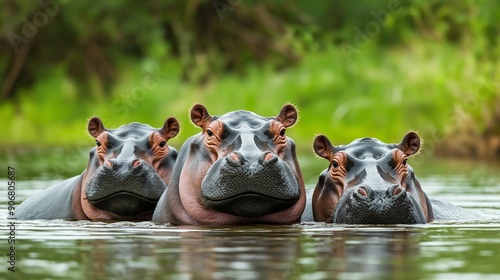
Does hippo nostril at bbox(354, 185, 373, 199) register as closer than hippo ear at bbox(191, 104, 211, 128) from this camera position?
Yes

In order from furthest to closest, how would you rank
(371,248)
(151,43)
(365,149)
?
(151,43) → (365,149) → (371,248)

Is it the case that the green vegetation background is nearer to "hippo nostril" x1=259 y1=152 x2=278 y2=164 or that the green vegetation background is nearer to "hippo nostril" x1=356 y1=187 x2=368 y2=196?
"hippo nostril" x1=356 y1=187 x2=368 y2=196

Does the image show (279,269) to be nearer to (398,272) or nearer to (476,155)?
(398,272)

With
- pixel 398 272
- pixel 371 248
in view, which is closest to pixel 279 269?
pixel 398 272

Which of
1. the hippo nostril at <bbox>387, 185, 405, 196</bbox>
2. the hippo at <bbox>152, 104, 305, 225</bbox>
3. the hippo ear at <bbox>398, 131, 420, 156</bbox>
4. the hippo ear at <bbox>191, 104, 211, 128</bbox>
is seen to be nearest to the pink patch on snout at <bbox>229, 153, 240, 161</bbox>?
the hippo at <bbox>152, 104, 305, 225</bbox>

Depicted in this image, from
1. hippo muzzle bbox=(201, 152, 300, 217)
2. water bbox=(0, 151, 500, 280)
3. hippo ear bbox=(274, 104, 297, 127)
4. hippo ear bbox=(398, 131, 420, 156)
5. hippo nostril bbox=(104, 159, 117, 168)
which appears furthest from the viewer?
hippo nostril bbox=(104, 159, 117, 168)

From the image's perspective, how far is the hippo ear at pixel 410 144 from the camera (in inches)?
432

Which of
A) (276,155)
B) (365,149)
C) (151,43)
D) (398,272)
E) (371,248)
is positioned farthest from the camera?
(151,43)

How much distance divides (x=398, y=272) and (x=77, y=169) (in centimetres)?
1450

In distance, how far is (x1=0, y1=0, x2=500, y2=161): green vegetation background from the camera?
25047 mm

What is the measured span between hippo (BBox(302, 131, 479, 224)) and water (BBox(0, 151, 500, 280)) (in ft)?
0.44

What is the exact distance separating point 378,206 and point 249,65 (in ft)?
66.3

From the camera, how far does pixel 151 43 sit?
3156 centimetres

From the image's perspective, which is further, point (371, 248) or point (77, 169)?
point (77, 169)
